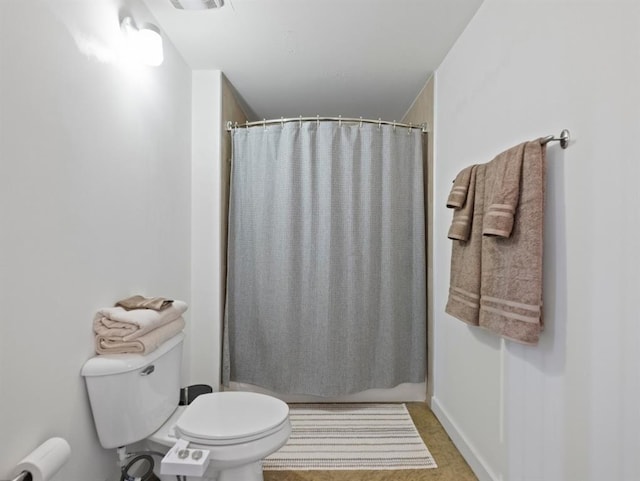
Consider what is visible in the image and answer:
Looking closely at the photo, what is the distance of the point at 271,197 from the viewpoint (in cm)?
234

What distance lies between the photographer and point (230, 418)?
54.8 inches

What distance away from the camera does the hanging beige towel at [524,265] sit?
45.2 inches

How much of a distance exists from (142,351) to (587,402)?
4.57 ft

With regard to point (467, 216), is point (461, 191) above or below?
above

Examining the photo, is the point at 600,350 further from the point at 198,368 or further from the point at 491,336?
the point at 198,368

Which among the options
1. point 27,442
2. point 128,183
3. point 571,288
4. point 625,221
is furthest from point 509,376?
point 128,183

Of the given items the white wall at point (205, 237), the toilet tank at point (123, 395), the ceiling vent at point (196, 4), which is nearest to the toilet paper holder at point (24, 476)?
the toilet tank at point (123, 395)

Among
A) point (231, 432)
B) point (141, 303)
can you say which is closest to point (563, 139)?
point (231, 432)

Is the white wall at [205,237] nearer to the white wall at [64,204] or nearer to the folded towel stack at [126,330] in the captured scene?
the white wall at [64,204]

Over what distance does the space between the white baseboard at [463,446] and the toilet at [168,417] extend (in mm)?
906

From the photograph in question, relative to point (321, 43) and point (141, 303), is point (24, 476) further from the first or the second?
point (321, 43)

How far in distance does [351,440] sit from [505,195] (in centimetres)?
153

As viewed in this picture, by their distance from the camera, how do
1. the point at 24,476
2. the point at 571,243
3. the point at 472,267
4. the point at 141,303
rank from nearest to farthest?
the point at 24,476, the point at 571,243, the point at 141,303, the point at 472,267

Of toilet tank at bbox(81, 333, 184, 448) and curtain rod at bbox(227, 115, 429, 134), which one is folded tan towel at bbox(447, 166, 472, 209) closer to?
curtain rod at bbox(227, 115, 429, 134)
